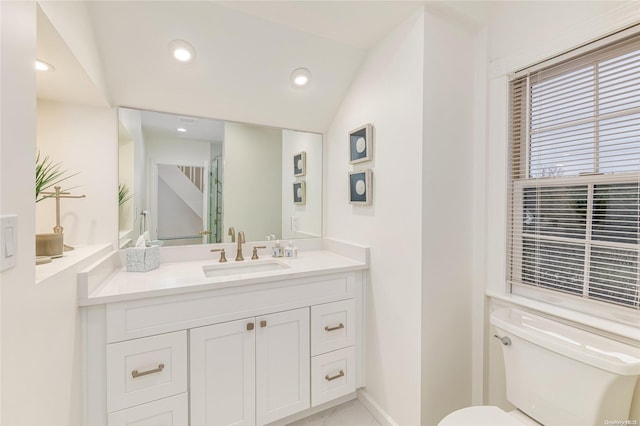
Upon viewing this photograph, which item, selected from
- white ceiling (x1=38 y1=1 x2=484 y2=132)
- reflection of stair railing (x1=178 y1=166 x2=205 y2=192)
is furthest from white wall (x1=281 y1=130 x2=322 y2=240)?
reflection of stair railing (x1=178 y1=166 x2=205 y2=192)

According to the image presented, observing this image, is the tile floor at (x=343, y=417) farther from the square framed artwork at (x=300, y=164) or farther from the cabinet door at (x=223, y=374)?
the square framed artwork at (x=300, y=164)

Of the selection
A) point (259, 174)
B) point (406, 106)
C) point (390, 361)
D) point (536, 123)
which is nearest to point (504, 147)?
point (536, 123)

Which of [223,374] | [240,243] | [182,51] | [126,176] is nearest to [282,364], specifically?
[223,374]

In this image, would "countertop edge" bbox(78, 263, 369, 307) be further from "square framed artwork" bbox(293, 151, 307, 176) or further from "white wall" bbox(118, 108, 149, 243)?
"square framed artwork" bbox(293, 151, 307, 176)

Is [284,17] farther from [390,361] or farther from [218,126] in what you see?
[390,361]

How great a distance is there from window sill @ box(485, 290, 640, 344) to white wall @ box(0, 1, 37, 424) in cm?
185

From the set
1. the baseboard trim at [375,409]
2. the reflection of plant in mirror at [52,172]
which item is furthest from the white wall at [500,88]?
the reflection of plant in mirror at [52,172]

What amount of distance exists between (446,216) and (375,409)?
123 centimetres

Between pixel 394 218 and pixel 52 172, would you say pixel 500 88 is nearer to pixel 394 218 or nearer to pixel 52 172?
pixel 394 218

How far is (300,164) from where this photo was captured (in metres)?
2.31

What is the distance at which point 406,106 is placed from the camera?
154 cm

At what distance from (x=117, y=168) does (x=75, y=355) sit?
1012 mm

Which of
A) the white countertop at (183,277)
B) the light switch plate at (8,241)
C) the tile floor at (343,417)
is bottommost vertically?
the tile floor at (343,417)

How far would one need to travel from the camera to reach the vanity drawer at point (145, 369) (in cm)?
123
